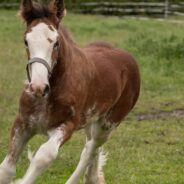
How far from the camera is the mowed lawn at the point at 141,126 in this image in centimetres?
903

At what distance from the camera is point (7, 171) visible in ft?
21.9

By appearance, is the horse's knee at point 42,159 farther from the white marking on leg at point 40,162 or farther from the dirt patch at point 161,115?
the dirt patch at point 161,115

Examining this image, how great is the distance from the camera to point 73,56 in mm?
7156

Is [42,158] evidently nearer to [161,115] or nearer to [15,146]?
[15,146]

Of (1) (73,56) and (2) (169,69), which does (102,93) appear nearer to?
(1) (73,56)

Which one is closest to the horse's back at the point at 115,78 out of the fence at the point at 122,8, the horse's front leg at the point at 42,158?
the horse's front leg at the point at 42,158

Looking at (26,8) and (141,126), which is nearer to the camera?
(26,8)

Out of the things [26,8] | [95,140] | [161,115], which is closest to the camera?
[26,8]

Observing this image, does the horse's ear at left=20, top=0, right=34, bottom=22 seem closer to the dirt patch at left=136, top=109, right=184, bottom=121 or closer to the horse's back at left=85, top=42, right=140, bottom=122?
the horse's back at left=85, top=42, right=140, bottom=122

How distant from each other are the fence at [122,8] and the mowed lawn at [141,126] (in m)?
12.9

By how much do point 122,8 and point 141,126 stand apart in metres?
28.0

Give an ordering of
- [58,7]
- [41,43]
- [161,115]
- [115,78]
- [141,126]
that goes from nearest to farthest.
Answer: [41,43], [58,7], [115,78], [141,126], [161,115]

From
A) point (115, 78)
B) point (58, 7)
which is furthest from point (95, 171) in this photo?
point (58, 7)

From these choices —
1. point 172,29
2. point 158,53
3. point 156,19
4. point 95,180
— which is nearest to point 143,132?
point 95,180
